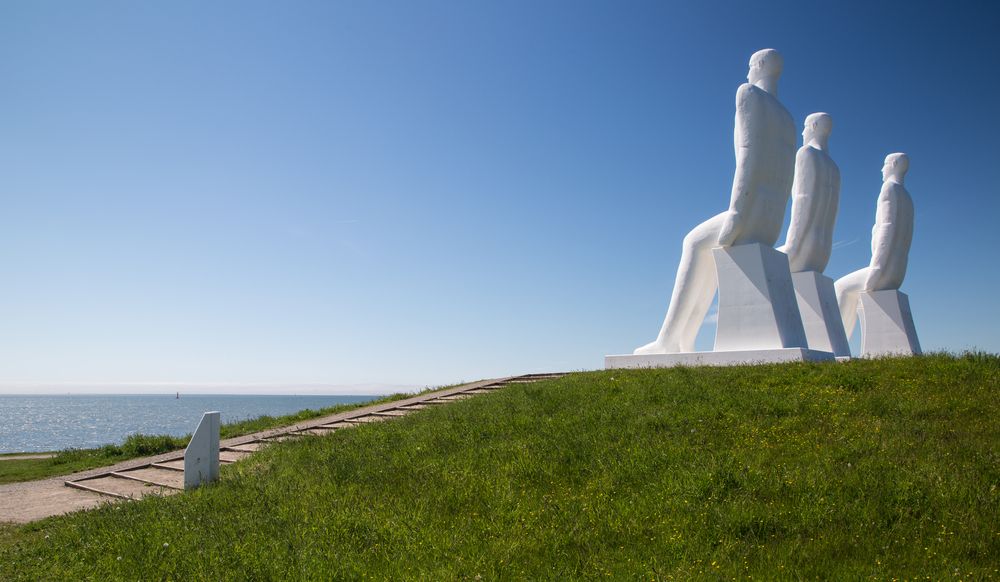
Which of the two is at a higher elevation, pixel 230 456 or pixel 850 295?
pixel 850 295

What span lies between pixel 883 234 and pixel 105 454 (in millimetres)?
20991

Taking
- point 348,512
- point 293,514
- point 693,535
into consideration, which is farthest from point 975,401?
point 293,514

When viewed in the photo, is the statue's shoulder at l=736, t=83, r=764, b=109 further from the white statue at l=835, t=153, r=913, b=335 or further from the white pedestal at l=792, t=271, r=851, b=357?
the white statue at l=835, t=153, r=913, b=335

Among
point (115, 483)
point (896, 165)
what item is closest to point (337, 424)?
point (115, 483)

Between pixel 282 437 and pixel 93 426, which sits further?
pixel 93 426

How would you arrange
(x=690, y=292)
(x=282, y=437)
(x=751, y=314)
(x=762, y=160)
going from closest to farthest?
1. (x=282, y=437)
2. (x=751, y=314)
3. (x=762, y=160)
4. (x=690, y=292)

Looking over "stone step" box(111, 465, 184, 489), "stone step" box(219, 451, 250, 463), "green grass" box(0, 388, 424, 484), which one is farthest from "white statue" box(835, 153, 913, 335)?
"stone step" box(111, 465, 184, 489)

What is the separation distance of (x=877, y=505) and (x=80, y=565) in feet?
20.9

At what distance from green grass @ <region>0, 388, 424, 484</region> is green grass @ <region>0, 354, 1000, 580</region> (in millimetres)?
4365

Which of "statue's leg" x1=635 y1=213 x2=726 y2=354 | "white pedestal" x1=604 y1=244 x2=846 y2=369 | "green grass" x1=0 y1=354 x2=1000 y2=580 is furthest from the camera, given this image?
"statue's leg" x1=635 y1=213 x2=726 y2=354

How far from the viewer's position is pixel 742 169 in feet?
43.1

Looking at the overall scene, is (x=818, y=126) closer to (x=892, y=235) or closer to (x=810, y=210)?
(x=810, y=210)

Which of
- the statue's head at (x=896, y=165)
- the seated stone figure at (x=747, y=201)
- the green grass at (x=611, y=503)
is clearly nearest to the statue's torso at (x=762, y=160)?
the seated stone figure at (x=747, y=201)

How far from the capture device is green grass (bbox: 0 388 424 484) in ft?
34.4
